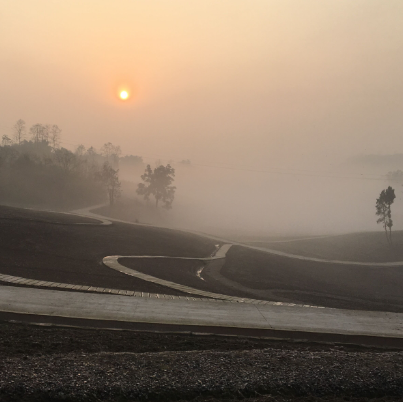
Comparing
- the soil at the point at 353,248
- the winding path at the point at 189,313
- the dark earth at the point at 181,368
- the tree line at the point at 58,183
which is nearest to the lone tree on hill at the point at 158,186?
the tree line at the point at 58,183

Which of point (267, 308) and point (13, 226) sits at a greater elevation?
point (13, 226)

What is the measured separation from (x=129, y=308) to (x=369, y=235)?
49.9 meters

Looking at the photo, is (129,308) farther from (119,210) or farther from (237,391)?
(119,210)

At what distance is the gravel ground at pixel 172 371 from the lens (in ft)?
18.6

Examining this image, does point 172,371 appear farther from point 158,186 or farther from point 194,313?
point 158,186

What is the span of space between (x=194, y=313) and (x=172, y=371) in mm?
4843

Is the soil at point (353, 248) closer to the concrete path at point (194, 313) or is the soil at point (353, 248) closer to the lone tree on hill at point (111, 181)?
the concrete path at point (194, 313)

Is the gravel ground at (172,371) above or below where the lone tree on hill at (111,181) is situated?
below

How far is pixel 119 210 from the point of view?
7588 centimetres

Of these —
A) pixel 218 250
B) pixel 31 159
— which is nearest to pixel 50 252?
pixel 218 250

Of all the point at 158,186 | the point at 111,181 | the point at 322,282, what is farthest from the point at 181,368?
the point at 158,186

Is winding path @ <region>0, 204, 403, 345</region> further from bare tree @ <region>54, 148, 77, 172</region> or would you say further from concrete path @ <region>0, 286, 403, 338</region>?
bare tree @ <region>54, 148, 77, 172</region>

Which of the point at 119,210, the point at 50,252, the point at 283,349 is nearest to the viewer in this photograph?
the point at 283,349

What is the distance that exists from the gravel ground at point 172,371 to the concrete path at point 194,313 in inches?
63.4
